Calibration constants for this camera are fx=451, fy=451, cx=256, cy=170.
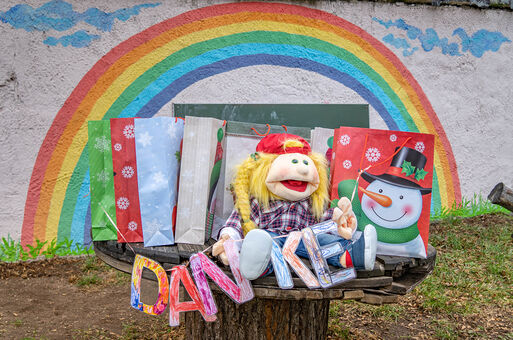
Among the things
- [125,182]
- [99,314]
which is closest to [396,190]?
[125,182]

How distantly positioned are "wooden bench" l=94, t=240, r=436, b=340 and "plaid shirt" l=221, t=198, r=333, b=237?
0.24 m

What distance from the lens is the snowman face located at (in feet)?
5.69

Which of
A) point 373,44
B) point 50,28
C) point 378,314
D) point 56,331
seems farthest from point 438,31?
point 56,331

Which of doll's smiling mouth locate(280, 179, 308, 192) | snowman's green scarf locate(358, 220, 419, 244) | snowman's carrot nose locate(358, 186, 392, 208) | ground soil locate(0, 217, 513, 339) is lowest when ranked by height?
ground soil locate(0, 217, 513, 339)

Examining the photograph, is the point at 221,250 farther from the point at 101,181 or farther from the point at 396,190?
the point at 396,190

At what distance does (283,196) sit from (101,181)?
0.74m

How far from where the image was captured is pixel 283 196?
1.81m

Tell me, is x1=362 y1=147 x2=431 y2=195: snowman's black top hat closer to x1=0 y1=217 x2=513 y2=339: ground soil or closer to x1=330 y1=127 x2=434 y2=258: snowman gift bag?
x1=330 y1=127 x2=434 y2=258: snowman gift bag

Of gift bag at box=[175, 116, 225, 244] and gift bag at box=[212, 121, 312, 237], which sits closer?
gift bag at box=[175, 116, 225, 244]

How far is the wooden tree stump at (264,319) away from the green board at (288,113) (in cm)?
203

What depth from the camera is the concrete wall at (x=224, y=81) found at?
133 inches

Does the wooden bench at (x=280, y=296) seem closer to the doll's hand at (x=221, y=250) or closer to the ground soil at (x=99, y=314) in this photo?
the doll's hand at (x=221, y=250)

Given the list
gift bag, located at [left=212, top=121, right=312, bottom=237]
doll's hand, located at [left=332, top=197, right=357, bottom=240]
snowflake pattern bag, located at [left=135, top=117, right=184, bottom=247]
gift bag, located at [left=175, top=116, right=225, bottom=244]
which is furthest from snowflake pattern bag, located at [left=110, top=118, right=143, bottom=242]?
doll's hand, located at [left=332, top=197, right=357, bottom=240]

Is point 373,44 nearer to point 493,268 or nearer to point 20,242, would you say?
point 493,268
